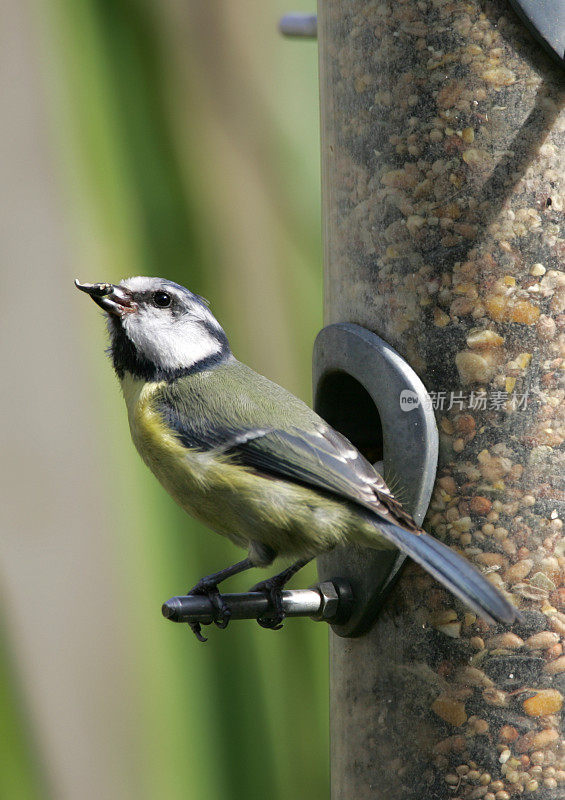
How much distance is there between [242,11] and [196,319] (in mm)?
2175

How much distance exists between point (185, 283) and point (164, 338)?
1.26m

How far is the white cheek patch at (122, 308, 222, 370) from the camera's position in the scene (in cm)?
201

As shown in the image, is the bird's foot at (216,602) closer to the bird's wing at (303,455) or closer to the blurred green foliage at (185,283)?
the bird's wing at (303,455)

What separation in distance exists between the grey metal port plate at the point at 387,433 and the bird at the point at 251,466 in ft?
0.17

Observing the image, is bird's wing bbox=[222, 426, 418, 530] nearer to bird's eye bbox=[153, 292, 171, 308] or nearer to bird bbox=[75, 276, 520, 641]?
bird bbox=[75, 276, 520, 641]

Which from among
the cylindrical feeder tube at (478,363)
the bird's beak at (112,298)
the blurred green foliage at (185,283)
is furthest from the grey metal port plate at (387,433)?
the blurred green foliage at (185,283)

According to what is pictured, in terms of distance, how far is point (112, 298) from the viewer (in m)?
2.00

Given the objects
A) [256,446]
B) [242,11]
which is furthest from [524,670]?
[242,11]

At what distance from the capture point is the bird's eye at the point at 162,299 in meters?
2.04

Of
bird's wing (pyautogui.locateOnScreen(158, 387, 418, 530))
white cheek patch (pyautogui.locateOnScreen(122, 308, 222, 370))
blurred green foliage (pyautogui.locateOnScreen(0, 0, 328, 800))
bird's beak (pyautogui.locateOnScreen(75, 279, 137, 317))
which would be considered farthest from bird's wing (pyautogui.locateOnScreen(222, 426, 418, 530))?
A: blurred green foliage (pyautogui.locateOnScreen(0, 0, 328, 800))

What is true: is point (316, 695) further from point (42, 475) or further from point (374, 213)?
point (374, 213)

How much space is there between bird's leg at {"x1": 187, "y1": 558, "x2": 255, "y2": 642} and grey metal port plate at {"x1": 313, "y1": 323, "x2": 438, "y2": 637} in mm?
224

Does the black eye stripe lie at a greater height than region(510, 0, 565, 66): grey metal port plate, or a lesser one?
lesser

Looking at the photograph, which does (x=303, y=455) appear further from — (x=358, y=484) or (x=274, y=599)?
(x=274, y=599)
